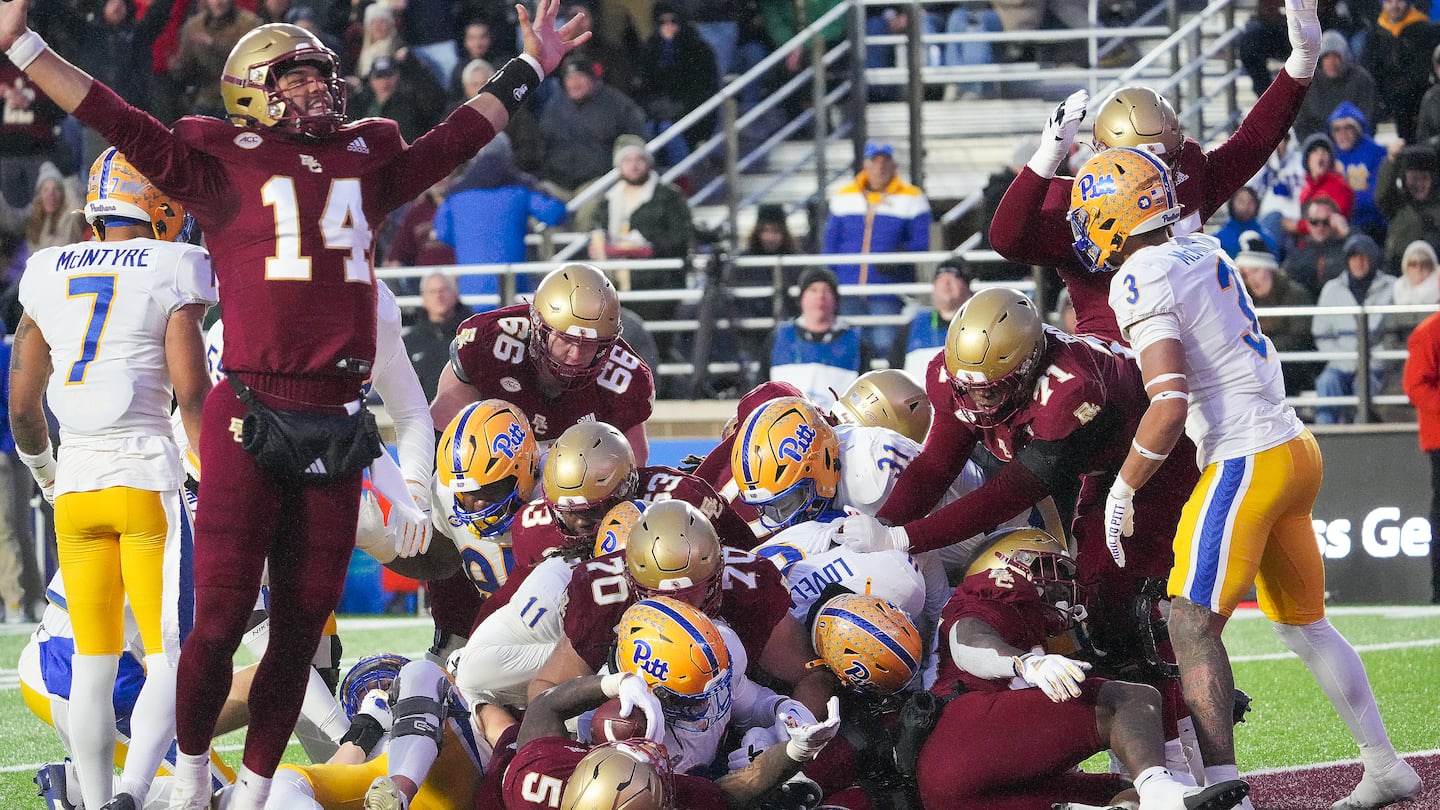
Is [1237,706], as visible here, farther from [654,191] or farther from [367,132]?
[654,191]

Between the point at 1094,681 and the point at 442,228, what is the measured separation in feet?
26.1

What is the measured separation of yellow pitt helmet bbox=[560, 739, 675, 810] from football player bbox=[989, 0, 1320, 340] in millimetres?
2260

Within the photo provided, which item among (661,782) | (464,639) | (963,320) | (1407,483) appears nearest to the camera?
(661,782)

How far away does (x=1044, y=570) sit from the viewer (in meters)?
4.88

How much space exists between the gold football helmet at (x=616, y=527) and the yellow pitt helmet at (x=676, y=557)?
259 mm

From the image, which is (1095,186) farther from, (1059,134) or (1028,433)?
(1028,433)

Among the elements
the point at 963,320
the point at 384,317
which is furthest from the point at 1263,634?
the point at 384,317

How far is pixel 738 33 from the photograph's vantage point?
1346 centimetres

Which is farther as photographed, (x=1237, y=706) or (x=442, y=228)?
(x=442, y=228)

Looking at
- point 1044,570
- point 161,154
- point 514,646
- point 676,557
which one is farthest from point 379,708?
point 1044,570

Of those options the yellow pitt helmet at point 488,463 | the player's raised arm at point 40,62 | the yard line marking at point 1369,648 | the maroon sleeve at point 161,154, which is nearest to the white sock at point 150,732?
the maroon sleeve at point 161,154

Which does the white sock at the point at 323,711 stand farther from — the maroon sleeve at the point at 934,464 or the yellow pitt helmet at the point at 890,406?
the yellow pitt helmet at the point at 890,406

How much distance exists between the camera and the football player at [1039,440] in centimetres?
505

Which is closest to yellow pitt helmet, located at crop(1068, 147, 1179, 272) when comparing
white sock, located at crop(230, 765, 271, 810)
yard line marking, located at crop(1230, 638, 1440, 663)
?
white sock, located at crop(230, 765, 271, 810)
